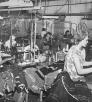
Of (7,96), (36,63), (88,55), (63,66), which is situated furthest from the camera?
(7,96)

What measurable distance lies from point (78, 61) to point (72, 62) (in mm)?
82

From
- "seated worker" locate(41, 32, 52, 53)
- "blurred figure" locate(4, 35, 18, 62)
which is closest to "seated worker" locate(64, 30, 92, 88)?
"seated worker" locate(41, 32, 52, 53)

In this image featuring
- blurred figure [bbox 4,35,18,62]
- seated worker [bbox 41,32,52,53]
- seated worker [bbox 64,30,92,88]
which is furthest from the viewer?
blurred figure [bbox 4,35,18,62]

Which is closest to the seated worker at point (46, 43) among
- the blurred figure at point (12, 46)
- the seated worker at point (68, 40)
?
the seated worker at point (68, 40)

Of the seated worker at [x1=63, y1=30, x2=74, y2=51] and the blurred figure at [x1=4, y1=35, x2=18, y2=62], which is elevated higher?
the seated worker at [x1=63, y1=30, x2=74, y2=51]

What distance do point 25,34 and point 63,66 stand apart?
0.65 m

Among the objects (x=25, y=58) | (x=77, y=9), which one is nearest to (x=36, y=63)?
(x=25, y=58)

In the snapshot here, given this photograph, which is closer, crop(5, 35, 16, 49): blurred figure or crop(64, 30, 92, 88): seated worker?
crop(64, 30, 92, 88): seated worker

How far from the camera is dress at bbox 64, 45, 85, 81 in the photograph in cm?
337

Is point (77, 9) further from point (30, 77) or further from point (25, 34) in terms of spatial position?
point (30, 77)

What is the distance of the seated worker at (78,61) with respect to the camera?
3.32 metres

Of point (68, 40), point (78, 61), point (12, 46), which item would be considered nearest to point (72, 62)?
point (78, 61)

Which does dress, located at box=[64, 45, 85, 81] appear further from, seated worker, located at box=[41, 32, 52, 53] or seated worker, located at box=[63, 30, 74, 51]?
seated worker, located at box=[41, 32, 52, 53]

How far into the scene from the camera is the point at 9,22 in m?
3.89
